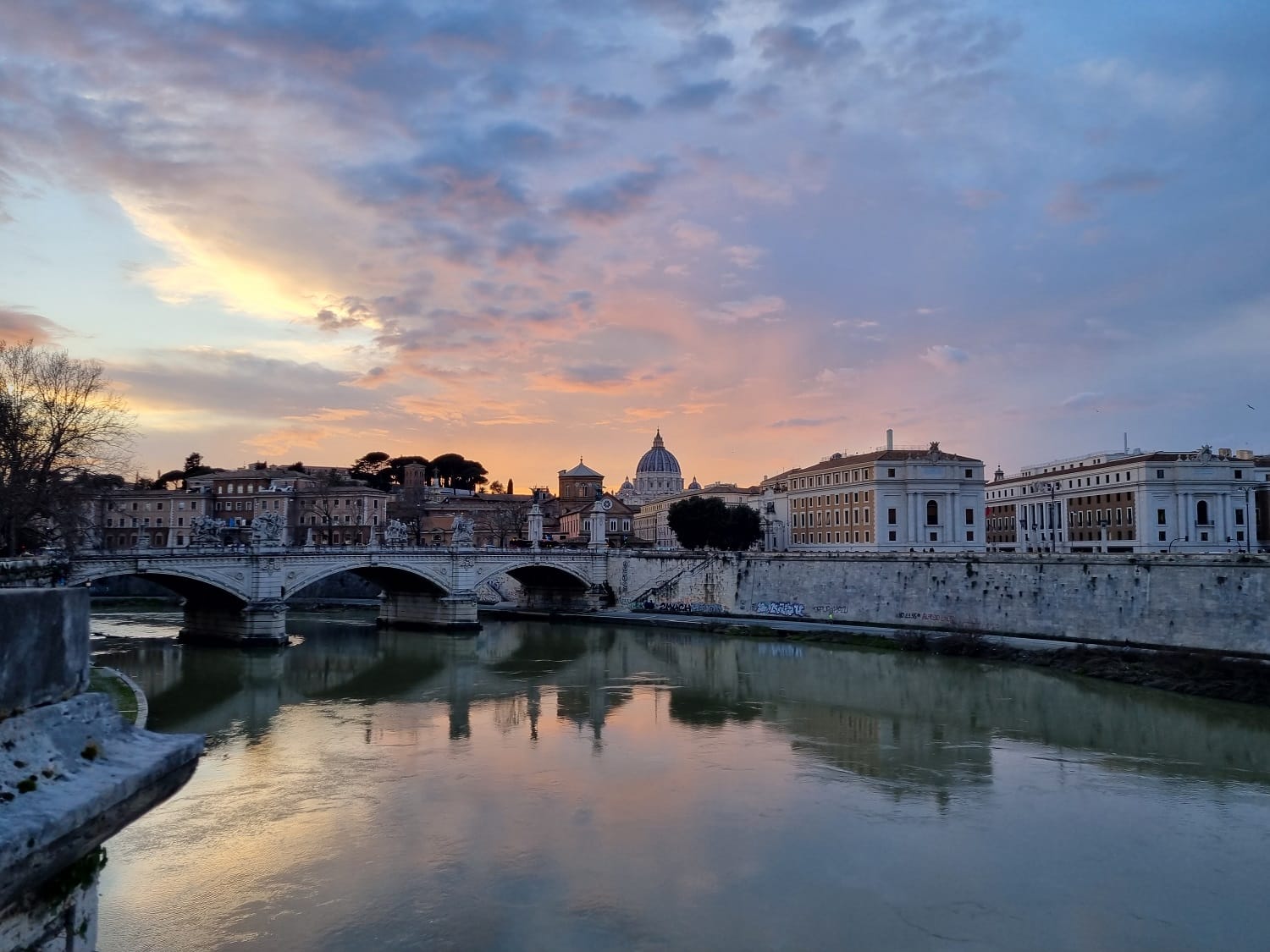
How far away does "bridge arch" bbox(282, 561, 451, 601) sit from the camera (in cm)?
3631

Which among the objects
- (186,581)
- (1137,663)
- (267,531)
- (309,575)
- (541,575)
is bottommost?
(1137,663)

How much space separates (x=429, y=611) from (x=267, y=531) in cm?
983

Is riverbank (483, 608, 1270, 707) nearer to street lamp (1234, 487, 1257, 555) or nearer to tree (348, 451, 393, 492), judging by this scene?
street lamp (1234, 487, 1257, 555)

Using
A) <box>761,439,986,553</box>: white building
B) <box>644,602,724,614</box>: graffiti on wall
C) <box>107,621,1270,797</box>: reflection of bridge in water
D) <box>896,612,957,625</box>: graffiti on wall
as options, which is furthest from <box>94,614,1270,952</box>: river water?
<box>761,439,986,553</box>: white building

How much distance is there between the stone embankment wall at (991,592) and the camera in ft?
91.0

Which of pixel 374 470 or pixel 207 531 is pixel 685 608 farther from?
pixel 374 470

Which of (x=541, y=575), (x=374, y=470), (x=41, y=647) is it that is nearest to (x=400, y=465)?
(x=374, y=470)

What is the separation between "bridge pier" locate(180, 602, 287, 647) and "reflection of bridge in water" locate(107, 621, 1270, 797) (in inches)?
43.9

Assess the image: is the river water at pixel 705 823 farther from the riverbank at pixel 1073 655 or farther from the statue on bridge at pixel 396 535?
the statue on bridge at pixel 396 535

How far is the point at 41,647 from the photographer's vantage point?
380 cm

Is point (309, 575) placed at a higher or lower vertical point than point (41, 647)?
lower

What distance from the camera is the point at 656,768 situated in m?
16.9

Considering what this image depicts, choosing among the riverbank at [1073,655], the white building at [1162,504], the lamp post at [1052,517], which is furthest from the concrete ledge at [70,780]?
the lamp post at [1052,517]

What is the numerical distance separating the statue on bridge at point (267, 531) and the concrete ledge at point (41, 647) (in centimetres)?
3294
